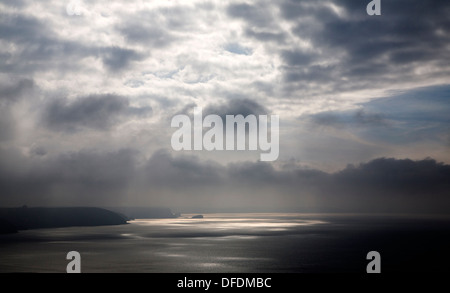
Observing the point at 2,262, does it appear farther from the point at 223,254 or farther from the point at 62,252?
the point at 223,254

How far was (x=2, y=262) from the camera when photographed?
8800 cm
